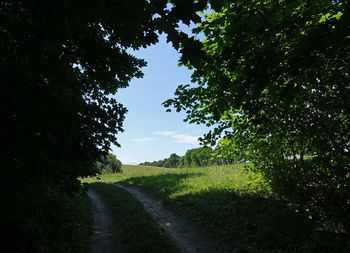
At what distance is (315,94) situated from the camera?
4691mm

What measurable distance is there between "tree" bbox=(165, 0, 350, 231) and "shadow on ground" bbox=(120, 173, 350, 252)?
796mm

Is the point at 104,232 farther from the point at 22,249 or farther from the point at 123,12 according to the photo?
the point at 123,12

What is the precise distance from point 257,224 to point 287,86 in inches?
215

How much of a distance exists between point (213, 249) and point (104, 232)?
4255 mm

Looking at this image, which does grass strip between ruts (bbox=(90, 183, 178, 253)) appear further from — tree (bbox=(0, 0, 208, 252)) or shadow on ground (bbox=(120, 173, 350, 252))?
tree (bbox=(0, 0, 208, 252))

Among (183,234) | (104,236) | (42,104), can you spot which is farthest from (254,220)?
(42,104)

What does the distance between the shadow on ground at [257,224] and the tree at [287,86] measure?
0.80 metres

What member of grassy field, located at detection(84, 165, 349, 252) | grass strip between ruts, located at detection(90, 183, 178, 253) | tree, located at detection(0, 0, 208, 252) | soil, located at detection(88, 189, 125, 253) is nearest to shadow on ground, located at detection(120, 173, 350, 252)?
grassy field, located at detection(84, 165, 349, 252)

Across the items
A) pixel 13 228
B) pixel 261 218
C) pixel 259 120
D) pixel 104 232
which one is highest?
pixel 259 120

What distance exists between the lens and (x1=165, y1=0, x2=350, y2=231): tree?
3.06 m

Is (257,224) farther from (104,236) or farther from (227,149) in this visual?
(104,236)

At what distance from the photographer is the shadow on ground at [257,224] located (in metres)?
5.24

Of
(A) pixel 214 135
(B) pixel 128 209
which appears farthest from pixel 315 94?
(B) pixel 128 209

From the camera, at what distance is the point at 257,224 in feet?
21.7
